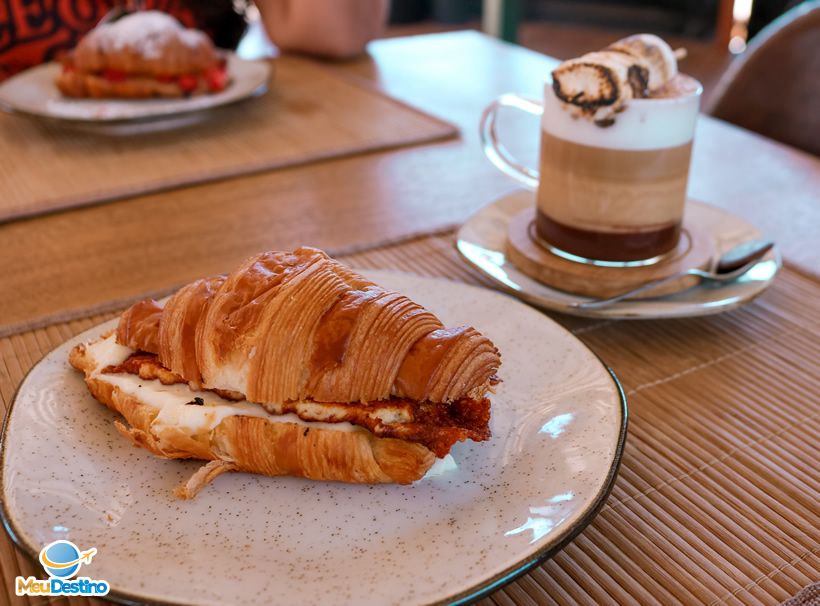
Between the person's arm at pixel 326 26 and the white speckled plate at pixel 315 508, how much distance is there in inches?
50.3

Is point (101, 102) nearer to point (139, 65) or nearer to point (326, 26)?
point (139, 65)

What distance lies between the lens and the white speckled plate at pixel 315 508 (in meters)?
0.43

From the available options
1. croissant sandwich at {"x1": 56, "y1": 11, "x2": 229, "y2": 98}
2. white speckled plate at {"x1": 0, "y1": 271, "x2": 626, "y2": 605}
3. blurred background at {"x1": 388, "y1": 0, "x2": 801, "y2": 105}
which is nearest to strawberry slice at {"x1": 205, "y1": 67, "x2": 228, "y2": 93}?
croissant sandwich at {"x1": 56, "y1": 11, "x2": 229, "y2": 98}

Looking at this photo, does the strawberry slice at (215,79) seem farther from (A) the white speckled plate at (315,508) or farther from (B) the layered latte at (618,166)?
(A) the white speckled plate at (315,508)

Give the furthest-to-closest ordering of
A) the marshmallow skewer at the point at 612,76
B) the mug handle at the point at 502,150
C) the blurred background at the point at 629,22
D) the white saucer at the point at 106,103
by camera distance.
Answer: the blurred background at the point at 629,22 → the white saucer at the point at 106,103 → the mug handle at the point at 502,150 → the marshmallow skewer at the point at 612,76

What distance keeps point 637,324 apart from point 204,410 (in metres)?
0.43

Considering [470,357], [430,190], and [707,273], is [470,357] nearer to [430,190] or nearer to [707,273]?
[707,273]

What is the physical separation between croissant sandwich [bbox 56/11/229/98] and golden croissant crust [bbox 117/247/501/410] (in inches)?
34.5

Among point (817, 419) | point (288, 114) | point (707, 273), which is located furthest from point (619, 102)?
point (288, 114)

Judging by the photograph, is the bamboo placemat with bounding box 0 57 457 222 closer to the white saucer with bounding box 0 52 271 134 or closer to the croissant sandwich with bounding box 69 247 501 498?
the white saucer with bounding box 0 52 271 134

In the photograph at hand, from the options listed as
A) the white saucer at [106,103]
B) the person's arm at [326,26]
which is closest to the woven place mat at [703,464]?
the white saucer at [106,103]

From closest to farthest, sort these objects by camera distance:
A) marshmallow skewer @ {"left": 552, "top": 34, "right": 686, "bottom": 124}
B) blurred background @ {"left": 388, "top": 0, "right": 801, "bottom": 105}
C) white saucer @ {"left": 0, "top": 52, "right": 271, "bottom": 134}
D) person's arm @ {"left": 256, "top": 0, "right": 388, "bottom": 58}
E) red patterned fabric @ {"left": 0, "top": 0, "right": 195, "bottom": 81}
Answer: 1. marshmallow skewer @ {"left": 552, "top": 34, "right": 686, "bottom": 124}
2. white saucer @ {"left": 0, "top": 52, "right": 271, "bottom": 134}
3. person's arm @ {"left": 256, "top": 0, "right": 388, "bottom": 58}
4. red patterned fabric @ {"left": 0, "top": 0, "right": 195, "bottom": 81}
5. blurred background @ {"left": 388, "top": 0, "right": 801, "bottom": 105}

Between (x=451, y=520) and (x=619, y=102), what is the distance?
41cm

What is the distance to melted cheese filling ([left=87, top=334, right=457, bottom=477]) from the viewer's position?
1.69 feet
